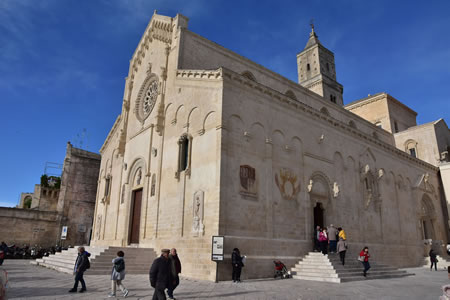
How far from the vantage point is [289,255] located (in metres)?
15.7

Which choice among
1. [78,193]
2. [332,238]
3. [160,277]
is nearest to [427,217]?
[332,238]

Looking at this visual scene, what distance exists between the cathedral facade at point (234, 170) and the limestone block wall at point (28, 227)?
7.70m

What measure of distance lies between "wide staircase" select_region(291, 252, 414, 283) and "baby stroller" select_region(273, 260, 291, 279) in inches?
24.3

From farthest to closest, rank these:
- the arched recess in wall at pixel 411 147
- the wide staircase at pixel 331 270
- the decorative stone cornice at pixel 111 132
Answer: the arched recess in wall at pixel 411 147 → the decorative stone cornice at pixel 111 132 → the wide staircase at pixel 331 270

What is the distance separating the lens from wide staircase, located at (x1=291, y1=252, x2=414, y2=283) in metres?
14.0

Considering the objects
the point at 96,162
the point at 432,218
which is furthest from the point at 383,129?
the point at 96,162

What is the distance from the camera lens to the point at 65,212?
30.7 metres

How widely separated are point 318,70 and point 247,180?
91.4ft

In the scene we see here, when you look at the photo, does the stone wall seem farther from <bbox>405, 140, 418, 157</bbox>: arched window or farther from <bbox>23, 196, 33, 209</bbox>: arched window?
<bbox>405, 140, 418, 157</bbox>: arched window

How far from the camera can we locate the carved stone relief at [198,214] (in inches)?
562

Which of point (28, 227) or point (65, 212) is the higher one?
point (65, 212)

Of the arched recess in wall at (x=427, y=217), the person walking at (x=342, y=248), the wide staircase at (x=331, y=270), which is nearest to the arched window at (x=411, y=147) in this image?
the arched recess in wall at (x=427, y=217)

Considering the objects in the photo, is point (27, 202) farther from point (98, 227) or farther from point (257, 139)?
point (257, 139)

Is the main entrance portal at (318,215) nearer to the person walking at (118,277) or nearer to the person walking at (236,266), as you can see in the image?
the person walking at (236,266)
